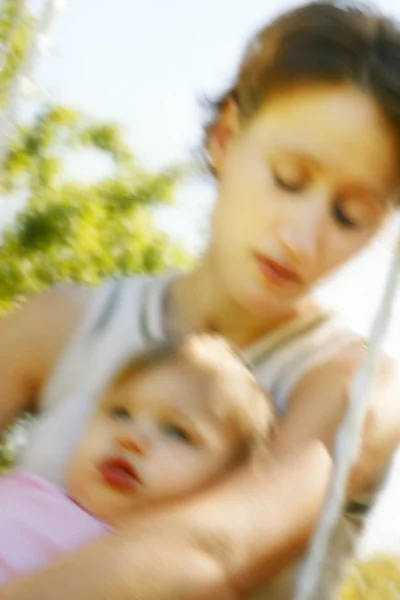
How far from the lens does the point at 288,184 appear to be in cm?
62

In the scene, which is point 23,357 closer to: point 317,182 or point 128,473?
point 128,473

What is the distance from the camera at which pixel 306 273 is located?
634 millimetres

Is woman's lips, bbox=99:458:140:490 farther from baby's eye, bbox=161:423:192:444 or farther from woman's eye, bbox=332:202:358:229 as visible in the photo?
woman's eye, bbox=332:202:358:229

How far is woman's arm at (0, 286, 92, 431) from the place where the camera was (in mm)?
673

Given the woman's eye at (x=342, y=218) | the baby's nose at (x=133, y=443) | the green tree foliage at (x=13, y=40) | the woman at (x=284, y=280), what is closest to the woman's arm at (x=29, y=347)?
the woman at (x=284, y=280)

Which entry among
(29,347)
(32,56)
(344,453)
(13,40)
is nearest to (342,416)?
(344,453)

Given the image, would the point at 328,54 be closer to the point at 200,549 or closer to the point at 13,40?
the point at 200,549

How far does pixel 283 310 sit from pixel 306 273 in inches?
1.8

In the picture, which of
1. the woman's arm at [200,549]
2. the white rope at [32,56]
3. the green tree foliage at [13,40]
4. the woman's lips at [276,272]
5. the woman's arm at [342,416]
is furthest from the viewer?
the green tree foliage at [13,40]

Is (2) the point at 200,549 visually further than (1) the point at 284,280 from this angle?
No

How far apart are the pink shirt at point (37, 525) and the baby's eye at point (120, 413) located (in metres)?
0.07

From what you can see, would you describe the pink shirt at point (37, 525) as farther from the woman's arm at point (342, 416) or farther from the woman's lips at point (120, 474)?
the woman's arm at point (342, 416)

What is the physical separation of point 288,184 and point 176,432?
21 centimetres

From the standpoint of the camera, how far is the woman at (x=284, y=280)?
556 millimetres
